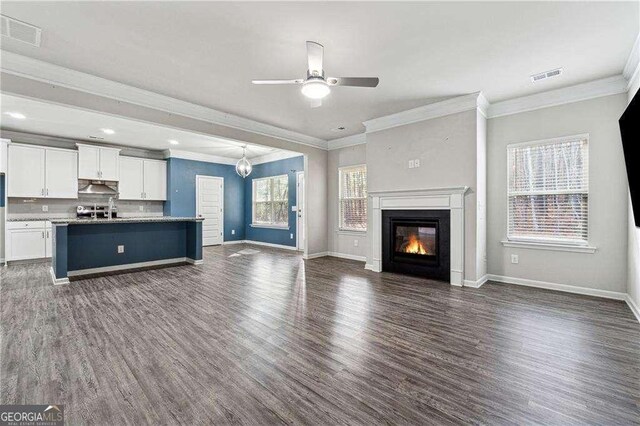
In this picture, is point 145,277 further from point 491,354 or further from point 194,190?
point 491,354

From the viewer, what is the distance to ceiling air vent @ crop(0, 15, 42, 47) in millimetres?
2558

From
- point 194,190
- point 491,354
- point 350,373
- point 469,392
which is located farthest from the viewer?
point 194,190

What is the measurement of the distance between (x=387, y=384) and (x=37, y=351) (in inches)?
111

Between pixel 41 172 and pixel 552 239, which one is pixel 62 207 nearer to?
pixel 41 172

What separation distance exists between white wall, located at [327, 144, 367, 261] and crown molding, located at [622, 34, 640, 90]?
13.0 feet

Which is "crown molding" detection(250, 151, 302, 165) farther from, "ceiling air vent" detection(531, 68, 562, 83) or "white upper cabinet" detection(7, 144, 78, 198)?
"ceiling air vent" detection(531, 68, 562, 83)

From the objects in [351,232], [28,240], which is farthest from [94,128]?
[351,232]

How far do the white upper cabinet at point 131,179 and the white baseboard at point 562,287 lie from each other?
8.54 meters

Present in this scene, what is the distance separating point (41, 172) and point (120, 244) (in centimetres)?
292

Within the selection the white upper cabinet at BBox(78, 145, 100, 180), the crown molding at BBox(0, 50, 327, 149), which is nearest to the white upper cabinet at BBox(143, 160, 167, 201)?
the white upper cabinet at BBox(78, 145, 100, 180)

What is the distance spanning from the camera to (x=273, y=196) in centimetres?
878

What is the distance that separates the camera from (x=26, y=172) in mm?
6066

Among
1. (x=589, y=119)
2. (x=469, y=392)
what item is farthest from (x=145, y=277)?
(x=589, y=119)

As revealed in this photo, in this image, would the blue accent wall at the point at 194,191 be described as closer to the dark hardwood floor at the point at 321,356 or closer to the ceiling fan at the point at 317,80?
the dark hardwood floor at the point at 321,356
